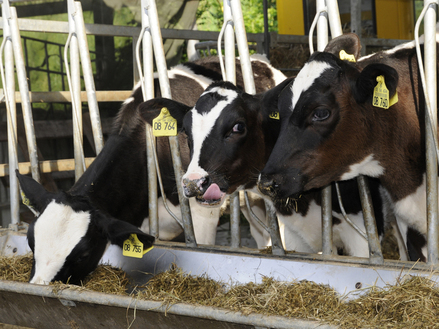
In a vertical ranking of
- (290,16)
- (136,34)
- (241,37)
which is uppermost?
(290,16)

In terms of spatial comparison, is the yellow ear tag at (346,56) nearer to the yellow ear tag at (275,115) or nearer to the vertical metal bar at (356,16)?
the yellow ear tag at (275,115)

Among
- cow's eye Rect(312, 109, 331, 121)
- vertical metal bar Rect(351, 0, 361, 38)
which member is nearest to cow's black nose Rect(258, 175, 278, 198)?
cow's eye Rect(312, 109, 331, 121)

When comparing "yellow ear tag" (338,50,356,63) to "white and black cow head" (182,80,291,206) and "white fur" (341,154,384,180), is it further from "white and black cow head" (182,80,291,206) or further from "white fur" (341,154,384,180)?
"white fur" (341,154,384,180)

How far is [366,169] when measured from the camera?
288 centimetres

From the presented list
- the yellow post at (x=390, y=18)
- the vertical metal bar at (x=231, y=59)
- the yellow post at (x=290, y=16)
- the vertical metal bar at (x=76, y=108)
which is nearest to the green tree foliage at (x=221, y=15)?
the yellow post at (x=290, y=16)

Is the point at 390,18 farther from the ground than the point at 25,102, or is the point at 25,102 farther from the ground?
the point at 390,18

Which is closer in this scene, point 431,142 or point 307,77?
point 431,142

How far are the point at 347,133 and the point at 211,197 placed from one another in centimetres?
87

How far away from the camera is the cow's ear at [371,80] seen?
2.50 m

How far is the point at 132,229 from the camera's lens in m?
3.08

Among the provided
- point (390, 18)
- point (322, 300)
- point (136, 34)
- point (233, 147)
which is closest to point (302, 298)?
point (322, 300)

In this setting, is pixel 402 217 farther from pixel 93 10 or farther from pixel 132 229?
pixel 93 10

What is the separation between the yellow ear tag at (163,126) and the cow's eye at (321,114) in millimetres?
1126

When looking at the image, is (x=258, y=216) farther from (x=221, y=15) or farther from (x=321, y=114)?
(x=221, y=15)
